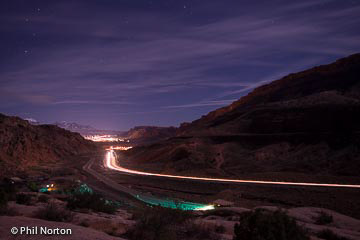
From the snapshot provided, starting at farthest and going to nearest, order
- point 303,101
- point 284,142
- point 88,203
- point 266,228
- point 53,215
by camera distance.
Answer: point 303,101
point 284,142
point 88,203
point 53,215
point 266,228

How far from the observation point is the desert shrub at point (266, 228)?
7481 millimetres

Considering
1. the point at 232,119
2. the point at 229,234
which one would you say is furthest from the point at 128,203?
the point at 232,119

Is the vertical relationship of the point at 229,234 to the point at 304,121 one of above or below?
below

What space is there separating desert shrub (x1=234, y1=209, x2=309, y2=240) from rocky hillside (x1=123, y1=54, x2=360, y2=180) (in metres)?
33.2

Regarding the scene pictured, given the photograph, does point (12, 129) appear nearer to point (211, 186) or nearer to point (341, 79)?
point (211, 186)

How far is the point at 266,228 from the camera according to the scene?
7.59m

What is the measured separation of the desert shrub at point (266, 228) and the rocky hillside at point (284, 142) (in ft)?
109

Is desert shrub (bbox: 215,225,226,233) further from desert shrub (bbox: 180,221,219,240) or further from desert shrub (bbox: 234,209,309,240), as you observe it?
desert shrub (bbox: 234,209,309,240)

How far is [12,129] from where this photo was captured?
218ft

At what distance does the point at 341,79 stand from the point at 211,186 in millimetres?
71213

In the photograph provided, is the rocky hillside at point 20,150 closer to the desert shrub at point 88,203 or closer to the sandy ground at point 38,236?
the desert shrub at point 88,203

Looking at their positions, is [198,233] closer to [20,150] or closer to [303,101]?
[20,150]

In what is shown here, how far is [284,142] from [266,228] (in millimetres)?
50026

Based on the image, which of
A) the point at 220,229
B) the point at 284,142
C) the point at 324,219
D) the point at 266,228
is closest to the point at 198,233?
the point at 220,229
